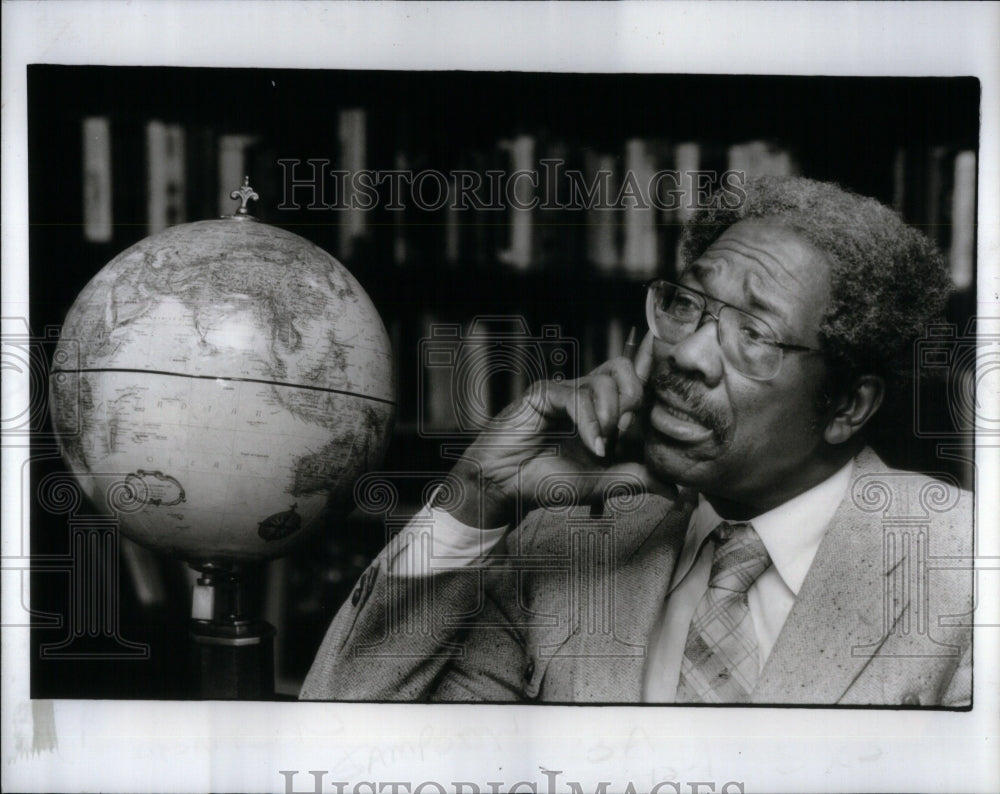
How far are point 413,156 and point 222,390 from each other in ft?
2.85

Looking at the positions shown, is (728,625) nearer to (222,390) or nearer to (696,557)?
(696,557)

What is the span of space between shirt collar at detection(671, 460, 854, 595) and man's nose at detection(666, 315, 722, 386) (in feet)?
1.09

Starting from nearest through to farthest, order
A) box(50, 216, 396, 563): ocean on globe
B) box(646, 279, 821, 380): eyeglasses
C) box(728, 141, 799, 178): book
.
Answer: box(50, 216, 396, 563): ocean on globe
box(646, 279, 821, 380): eyeglasses
box(728, 141, 799, 178): book

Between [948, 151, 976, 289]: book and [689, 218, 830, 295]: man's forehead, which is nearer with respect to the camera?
[689, 218, 830, 295]: man's forehead

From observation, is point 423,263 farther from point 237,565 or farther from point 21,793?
point 21,793

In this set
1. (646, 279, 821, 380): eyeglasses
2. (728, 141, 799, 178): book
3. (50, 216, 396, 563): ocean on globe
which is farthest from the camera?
(728, 141, 799, 178): book

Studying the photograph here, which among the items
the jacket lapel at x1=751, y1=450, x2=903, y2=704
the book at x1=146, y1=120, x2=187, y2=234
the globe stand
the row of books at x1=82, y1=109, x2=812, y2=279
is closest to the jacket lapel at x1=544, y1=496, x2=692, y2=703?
the jacket lapel at x1=751, y1=450, x2=903, y2=704

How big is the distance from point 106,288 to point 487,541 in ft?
3.87

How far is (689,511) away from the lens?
2943mm

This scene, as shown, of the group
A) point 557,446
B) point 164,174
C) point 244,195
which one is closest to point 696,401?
point 557,446

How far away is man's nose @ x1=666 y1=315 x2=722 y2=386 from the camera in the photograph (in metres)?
2.87

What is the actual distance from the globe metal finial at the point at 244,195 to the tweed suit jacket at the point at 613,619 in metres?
0.99

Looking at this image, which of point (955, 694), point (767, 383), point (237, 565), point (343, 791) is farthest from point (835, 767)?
point (237, 565)

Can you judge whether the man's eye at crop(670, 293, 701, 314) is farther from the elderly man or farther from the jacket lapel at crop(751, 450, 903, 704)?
the jacket lapel at crop(751, 450, 903, 704)
